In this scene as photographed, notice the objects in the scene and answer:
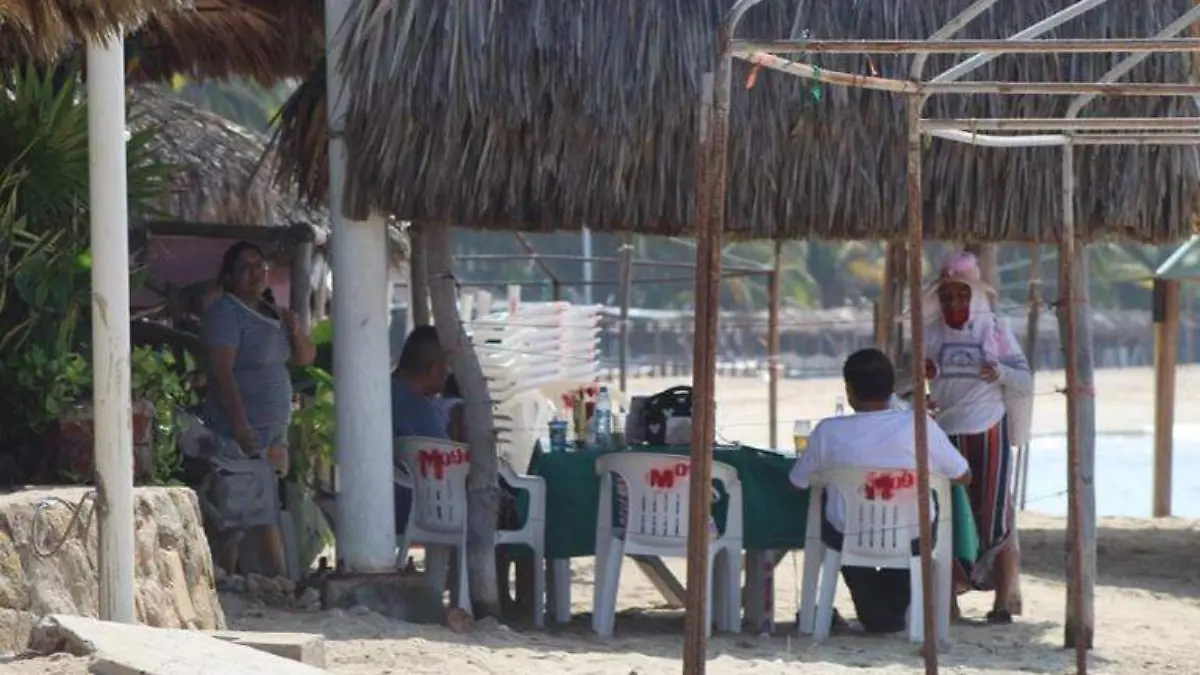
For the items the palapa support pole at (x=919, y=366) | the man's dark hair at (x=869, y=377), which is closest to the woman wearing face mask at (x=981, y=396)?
the man's dark hair at (x=869, y=377)

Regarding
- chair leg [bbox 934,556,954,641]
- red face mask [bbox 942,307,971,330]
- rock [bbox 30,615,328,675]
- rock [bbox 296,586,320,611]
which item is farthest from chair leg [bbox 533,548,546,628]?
rock [bbox 30,615,328,675]

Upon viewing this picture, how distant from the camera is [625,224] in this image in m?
8.88

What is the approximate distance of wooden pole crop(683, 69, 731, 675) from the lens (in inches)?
233

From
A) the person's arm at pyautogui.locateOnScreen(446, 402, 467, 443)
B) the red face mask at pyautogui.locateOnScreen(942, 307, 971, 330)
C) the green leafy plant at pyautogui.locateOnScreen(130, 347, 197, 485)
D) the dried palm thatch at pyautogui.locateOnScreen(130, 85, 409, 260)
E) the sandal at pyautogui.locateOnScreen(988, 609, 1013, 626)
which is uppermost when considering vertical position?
the dried palm thatch at pyautogui.locateOnScreen(130, 85, 409, 260)

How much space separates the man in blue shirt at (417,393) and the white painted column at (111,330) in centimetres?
275

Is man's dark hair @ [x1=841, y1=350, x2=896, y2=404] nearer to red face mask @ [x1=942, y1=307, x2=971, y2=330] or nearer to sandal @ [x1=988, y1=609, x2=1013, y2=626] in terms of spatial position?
red face mask @ [x1=942, y1=307, x2=971, y2=330]

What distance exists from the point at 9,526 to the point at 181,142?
6.88 meters

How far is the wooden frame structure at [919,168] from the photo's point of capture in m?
5.97

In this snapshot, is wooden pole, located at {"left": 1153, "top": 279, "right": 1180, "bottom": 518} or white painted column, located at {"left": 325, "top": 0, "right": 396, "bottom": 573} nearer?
white painted column, located at {"left": 325, "top": 0, "right": 396, "bottom": 573}

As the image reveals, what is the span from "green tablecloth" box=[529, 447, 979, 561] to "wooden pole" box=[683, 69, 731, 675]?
2.88 meters

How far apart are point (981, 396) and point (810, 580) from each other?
124 centimetres

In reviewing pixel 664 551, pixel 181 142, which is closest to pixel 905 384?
pixel 664 551

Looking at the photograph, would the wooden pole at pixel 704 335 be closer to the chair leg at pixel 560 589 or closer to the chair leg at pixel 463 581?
the chair leg at pixel 463 581

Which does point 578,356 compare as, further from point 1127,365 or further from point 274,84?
point 1127,365
